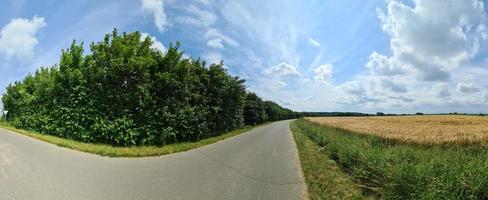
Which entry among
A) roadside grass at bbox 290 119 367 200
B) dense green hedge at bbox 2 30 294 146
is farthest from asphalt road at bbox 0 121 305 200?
dense green hedge at bbox 2 30 294 146

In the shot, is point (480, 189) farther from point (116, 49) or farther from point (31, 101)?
point (31, 101)

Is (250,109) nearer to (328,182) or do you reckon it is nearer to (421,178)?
(328,182)

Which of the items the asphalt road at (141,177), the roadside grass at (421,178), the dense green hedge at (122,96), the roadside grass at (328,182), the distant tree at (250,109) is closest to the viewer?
the roadside grass at (421,178)

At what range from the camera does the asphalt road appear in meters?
6.95

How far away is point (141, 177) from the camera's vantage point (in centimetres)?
856

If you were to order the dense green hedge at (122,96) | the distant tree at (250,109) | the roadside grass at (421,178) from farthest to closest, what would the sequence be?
the distant tree at (250,109)
the dense green hedge at (122,96)
the roadside grass at (421,178)

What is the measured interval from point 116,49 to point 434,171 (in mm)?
15307

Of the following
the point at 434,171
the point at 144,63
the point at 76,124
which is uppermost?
the point at 144,63

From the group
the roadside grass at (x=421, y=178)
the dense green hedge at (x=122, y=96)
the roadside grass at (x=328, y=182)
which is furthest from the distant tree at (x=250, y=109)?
the roadside grass at (x=421, y=178)

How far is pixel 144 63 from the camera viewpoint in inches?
658

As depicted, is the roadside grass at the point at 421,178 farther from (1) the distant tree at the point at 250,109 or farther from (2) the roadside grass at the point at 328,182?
(1) the distant tree at the point at 250,109

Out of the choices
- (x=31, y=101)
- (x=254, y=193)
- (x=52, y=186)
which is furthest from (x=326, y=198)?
(x=31, y=101)

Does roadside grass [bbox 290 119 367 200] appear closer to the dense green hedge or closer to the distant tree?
the dense green hedge

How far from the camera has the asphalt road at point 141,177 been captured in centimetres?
695
